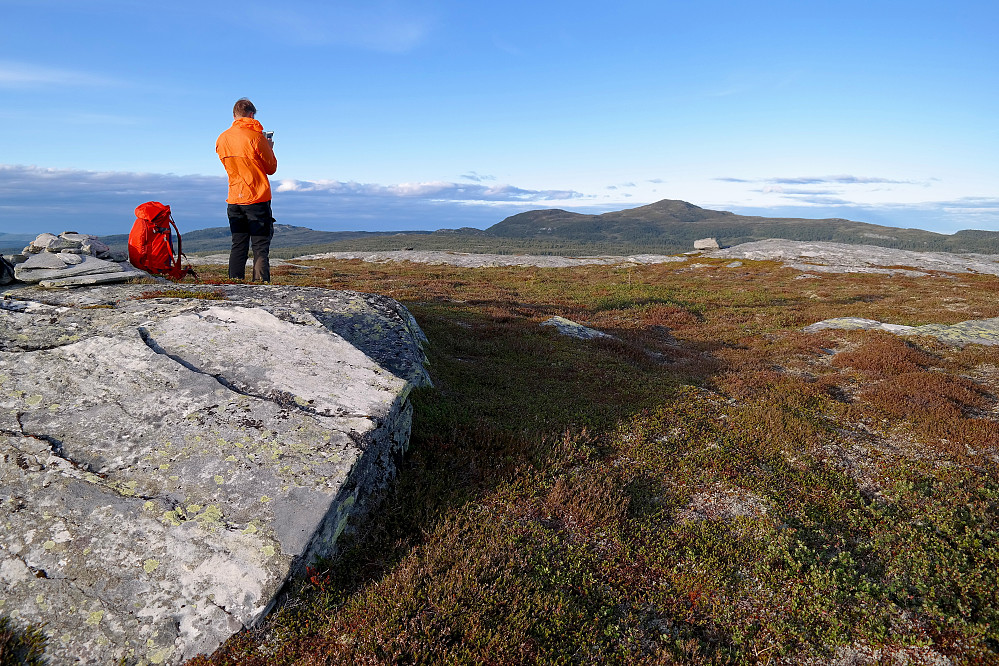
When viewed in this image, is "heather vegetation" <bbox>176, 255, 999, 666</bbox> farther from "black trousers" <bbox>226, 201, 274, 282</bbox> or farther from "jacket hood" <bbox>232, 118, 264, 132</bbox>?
"jacket hood" <bbox>232, 118, 264, 132</bbox>

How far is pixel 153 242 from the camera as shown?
11977 millimetres

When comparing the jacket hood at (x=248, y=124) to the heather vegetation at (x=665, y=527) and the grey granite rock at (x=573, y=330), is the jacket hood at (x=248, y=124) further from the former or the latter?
the grey granite rock at (x=573, y=330)

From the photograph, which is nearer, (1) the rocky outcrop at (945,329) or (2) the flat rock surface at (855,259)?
(1) the rocky outcrop at (945,329)

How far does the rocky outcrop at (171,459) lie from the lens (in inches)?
173

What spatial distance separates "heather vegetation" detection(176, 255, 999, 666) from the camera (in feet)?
16.2

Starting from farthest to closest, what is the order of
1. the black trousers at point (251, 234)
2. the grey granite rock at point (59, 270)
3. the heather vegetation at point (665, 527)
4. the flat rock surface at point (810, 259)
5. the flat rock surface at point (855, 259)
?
the flat rock surface at point (810, 259)
the flat rock surface at point (855, 259)
the black trousers at point (251, 234)
the grey granite rock at point (59, 270)
the heather vegetation at point (665, 527)

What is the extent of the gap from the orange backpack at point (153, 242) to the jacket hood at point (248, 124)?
106 inches

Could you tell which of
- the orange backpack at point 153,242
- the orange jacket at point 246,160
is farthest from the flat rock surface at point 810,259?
the orange backpack at point 153,242

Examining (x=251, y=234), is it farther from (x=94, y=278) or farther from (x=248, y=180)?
(x=94, y=278)

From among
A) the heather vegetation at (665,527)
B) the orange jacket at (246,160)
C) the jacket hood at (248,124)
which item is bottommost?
the heather vegetation at (665,527)

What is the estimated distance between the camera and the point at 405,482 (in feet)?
21.9

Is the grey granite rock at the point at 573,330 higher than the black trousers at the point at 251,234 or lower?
lower

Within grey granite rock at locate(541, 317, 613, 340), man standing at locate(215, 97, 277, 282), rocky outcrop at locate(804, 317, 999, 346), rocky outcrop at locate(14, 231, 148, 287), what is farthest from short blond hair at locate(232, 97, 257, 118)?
rocky outcrop at locate(804, 317, 999, 346)

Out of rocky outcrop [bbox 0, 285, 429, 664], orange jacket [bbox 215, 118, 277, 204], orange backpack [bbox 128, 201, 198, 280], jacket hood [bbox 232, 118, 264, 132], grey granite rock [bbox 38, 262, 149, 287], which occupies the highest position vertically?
jacket hood [bbox 232, 118, 264, 132]
